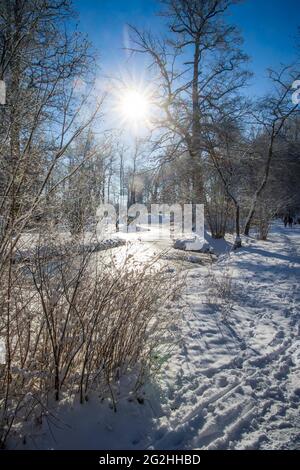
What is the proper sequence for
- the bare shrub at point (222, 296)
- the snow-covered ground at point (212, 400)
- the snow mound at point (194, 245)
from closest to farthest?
the snow-covered ground at point (212, 400) < the bare shrub at point (222, 296) < the snow mound at point (194, 245)

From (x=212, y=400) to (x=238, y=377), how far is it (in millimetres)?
427

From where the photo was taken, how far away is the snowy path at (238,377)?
69.4 inches

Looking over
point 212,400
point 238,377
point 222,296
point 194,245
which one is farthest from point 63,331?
A: point 194,245

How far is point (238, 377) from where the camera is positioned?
7.84ft

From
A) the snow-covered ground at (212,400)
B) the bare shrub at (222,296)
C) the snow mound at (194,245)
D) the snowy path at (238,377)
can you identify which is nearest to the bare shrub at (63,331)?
the snow-covered ground at (212,400)

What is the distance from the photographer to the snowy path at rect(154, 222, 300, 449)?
176 centimetres

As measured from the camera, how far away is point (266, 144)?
17109 mm

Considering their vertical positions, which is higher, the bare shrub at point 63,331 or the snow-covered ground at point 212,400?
the bare shrub at point 63,331

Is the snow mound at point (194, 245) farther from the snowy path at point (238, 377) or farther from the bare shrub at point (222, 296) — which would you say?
the snowy path at point (238, 377)

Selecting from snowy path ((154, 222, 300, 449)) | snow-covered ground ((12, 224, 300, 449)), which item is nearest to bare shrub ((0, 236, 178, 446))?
snow-covered ground ((12, 224, 300, 449))

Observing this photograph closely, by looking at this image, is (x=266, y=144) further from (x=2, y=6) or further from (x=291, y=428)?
(x=291, y=428)

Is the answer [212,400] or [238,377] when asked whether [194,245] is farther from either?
[212,400]

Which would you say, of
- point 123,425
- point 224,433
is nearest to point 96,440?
point 123,425

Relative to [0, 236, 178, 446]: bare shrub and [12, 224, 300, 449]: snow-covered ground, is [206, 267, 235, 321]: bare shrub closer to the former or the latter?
[12, 224, 300, 449]: snow-covered ground
